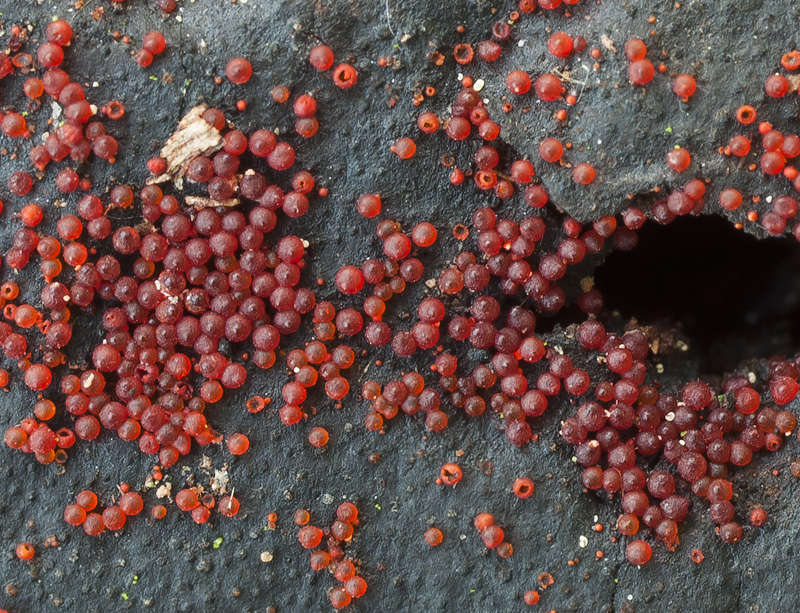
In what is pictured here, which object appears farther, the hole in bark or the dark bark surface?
the hole in bark

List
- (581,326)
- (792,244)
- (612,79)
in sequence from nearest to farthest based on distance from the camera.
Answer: (612,79)
(581,326)
(792,244)

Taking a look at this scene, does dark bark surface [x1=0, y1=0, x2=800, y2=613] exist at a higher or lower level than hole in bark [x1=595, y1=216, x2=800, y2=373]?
higher

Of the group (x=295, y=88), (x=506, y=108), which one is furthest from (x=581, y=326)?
(x=295, y=88)

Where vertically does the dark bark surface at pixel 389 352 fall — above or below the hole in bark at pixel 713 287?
above

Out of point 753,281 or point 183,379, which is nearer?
point 183,379

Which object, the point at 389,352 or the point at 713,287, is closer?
the point at 389,352

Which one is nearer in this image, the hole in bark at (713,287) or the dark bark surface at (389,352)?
the dark bark surface at (389,352)

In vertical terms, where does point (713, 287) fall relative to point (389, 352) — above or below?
below

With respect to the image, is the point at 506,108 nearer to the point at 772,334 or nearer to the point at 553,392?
the point at 553,392
